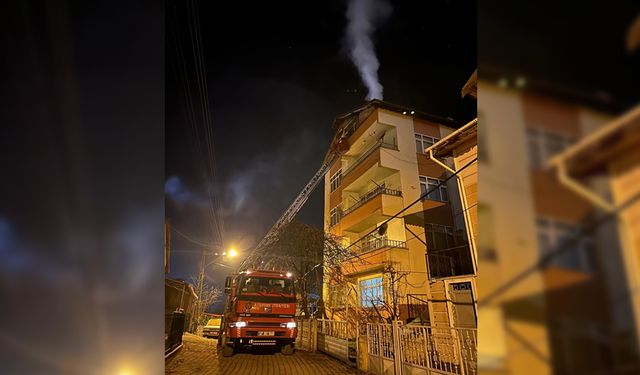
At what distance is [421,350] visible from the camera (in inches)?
134

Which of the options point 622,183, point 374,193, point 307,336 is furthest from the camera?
point 374,193

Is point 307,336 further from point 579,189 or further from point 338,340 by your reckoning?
point 579,189

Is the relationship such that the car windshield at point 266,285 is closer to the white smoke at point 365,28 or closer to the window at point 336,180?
the white smoke at point 365,28

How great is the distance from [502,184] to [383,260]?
7978 millimetres

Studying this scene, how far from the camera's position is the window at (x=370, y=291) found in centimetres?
844

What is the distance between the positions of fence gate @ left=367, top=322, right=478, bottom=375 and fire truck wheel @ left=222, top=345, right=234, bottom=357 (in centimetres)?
254

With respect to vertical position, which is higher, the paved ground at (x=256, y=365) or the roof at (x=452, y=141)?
the roof at (x=452, y=141)

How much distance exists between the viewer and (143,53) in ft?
3.78

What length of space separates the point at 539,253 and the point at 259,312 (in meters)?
6.18

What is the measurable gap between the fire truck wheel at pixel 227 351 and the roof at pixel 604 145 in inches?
243

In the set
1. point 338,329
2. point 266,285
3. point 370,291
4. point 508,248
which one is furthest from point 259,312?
point 508,248

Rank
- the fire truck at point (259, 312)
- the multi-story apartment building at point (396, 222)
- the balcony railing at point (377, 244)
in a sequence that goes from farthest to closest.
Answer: the balcony railing at point (377, 244) < the multi-story apartment building at point (396, 222) < the fire truck at point (259, 312)

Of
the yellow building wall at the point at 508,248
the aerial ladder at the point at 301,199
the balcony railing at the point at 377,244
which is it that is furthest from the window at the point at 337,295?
the yellow building wall at the point at 508,248

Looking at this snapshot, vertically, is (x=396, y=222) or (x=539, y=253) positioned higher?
(x=396, y=222)
